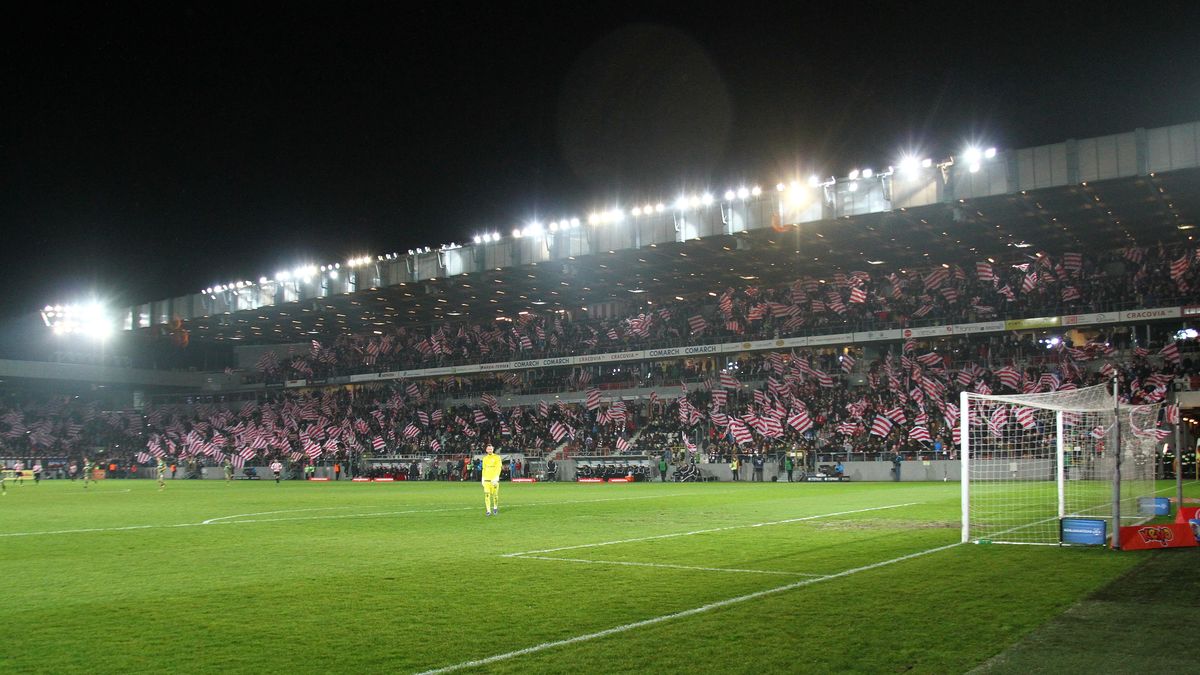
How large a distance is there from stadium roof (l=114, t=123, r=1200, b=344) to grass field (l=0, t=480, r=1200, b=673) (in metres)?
27.2

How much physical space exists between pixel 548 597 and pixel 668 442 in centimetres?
4529

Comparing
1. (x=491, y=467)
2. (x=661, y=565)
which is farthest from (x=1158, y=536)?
(x=491, y=467)

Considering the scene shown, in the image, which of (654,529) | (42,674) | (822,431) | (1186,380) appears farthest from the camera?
(822,431)

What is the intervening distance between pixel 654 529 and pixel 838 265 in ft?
135

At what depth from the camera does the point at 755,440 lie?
52.4m

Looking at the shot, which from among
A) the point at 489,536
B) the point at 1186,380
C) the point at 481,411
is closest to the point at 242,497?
the point at 489,536

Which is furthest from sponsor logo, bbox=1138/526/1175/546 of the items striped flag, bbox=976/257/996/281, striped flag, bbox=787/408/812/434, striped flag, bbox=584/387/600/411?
striped flag, bbox=584/387/600/411

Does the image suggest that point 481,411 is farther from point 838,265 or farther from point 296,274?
point 838,265

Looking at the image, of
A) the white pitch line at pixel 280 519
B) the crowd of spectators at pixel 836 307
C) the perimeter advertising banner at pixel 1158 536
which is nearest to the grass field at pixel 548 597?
the white pitch line at pixel 280 519

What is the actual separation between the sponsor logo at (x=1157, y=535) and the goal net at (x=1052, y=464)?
43 centimetres

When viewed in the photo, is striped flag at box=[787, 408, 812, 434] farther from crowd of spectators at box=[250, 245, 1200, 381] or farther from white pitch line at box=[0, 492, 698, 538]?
white pitch line at box=[0, 492, 698, 538]

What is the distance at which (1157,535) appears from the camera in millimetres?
14430

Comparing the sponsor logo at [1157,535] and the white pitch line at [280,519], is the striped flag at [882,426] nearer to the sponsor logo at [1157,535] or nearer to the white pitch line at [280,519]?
the white pitch line at [280,519]

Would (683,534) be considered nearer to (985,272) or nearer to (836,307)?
(985,272)
